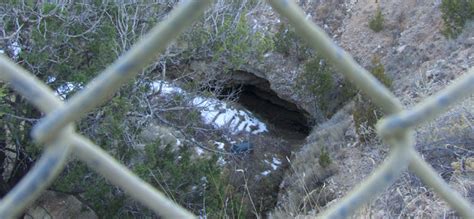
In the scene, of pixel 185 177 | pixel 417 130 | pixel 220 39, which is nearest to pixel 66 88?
pixel 185 177

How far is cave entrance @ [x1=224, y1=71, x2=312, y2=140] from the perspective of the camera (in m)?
9.90

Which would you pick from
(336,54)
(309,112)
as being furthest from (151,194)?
(309,112)

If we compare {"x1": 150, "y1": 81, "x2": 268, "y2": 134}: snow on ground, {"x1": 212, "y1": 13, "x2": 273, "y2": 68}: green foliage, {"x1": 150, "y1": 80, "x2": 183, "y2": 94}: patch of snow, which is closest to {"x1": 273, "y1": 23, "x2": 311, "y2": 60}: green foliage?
{"x1": 150, "y1": 81, "x2": 268, "y2": 134}: snow on ground

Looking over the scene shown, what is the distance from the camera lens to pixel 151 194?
2.84 ft

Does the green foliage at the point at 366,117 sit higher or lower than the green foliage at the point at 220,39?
lower

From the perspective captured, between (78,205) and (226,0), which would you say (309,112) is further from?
(78,205)

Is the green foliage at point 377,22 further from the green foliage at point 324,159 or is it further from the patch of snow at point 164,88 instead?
the patch of snow at point 164,88

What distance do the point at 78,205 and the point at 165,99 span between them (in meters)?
1.20

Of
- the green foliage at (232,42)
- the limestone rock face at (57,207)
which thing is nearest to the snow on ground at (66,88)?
the limestone rock face at (57,207)

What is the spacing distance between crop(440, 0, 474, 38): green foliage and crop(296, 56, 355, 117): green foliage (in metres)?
1.60

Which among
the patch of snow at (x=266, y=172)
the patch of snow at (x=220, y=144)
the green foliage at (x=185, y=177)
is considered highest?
the patch of snow at (x=220, y=144)

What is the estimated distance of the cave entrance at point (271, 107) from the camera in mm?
9898

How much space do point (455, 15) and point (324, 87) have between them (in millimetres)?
1975

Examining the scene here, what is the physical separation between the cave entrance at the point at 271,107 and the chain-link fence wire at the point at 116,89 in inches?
335
